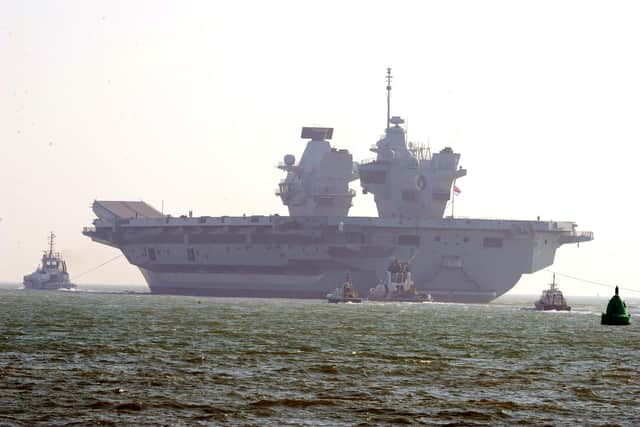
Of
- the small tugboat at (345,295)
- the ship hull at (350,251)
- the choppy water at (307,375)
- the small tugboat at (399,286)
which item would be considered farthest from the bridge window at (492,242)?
the choppy water at (307,375)

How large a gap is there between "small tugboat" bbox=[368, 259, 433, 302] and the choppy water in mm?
54863

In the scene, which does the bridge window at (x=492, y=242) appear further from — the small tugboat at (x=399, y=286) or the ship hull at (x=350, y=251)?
the small tugboat at (x=399, y=286)

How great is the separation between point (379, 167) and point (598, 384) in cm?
10236

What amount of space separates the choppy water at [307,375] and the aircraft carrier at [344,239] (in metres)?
59.3

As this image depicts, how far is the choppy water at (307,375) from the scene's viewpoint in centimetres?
3075

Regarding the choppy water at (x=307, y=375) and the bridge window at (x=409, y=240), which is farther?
the bridge window at (x=409, y=240)

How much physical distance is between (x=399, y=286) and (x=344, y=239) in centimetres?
810

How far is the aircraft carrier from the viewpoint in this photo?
5162 inches

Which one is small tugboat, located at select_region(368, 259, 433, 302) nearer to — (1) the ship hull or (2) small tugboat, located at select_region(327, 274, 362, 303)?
(2) small tugboat, located at select_region(327, 274, 362, 303)

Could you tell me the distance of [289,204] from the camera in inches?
5901

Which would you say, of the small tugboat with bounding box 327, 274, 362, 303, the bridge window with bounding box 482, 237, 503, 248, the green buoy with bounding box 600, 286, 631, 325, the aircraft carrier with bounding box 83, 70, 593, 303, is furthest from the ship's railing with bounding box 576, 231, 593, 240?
the green buoy with bounding box 600, 286, 631, 325

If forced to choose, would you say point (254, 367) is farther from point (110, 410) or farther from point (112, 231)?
point (112, 231)

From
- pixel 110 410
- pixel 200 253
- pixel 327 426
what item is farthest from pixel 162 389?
pixel 200 253

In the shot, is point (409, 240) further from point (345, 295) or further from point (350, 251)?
point (345, 295)
